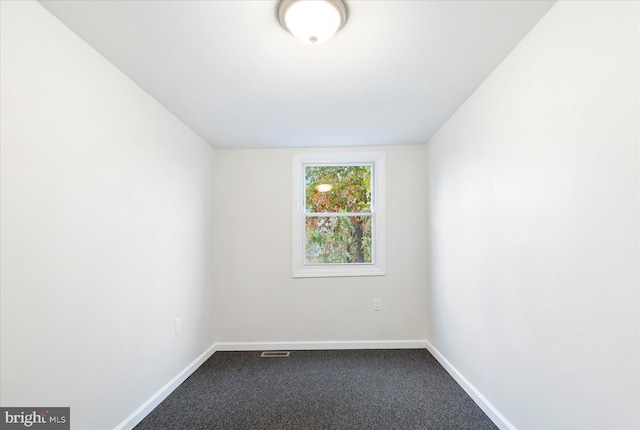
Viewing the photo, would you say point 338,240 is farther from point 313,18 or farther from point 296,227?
point 313,18

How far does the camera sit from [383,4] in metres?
1.52

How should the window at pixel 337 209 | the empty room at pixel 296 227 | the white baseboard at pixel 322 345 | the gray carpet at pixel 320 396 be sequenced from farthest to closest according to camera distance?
the window at pixel 337 209
the white baseboard at pixel 322 345
the gray carpet at pixel 320 396
the empty room at pixel 296 227

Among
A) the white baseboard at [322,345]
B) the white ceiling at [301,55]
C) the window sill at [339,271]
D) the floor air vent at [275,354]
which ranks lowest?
the floor air vent at [275,354]

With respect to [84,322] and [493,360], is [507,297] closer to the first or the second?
[493,360]

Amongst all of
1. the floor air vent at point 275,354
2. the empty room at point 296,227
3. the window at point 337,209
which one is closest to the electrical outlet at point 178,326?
the empty room at point 296,227

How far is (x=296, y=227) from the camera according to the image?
3.79m

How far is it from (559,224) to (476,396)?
5.13ft

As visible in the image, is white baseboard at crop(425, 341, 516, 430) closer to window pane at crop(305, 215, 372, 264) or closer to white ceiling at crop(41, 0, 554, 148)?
window pane at crop(305, 215, 372, 264)

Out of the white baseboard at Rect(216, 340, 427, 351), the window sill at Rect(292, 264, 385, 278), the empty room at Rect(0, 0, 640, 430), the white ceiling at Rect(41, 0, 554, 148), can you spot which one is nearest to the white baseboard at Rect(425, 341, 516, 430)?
the empty room at Rect(0, 0, 640, 430)

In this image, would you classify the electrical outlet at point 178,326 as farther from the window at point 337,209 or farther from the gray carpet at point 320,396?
the window at point 337,209

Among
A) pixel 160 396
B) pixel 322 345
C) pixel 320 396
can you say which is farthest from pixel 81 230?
pixel 322 345

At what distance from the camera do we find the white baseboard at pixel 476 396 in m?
2.08

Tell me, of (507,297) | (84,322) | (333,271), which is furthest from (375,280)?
(84,322)

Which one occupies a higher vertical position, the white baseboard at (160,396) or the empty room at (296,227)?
the empty room at (296,227)
